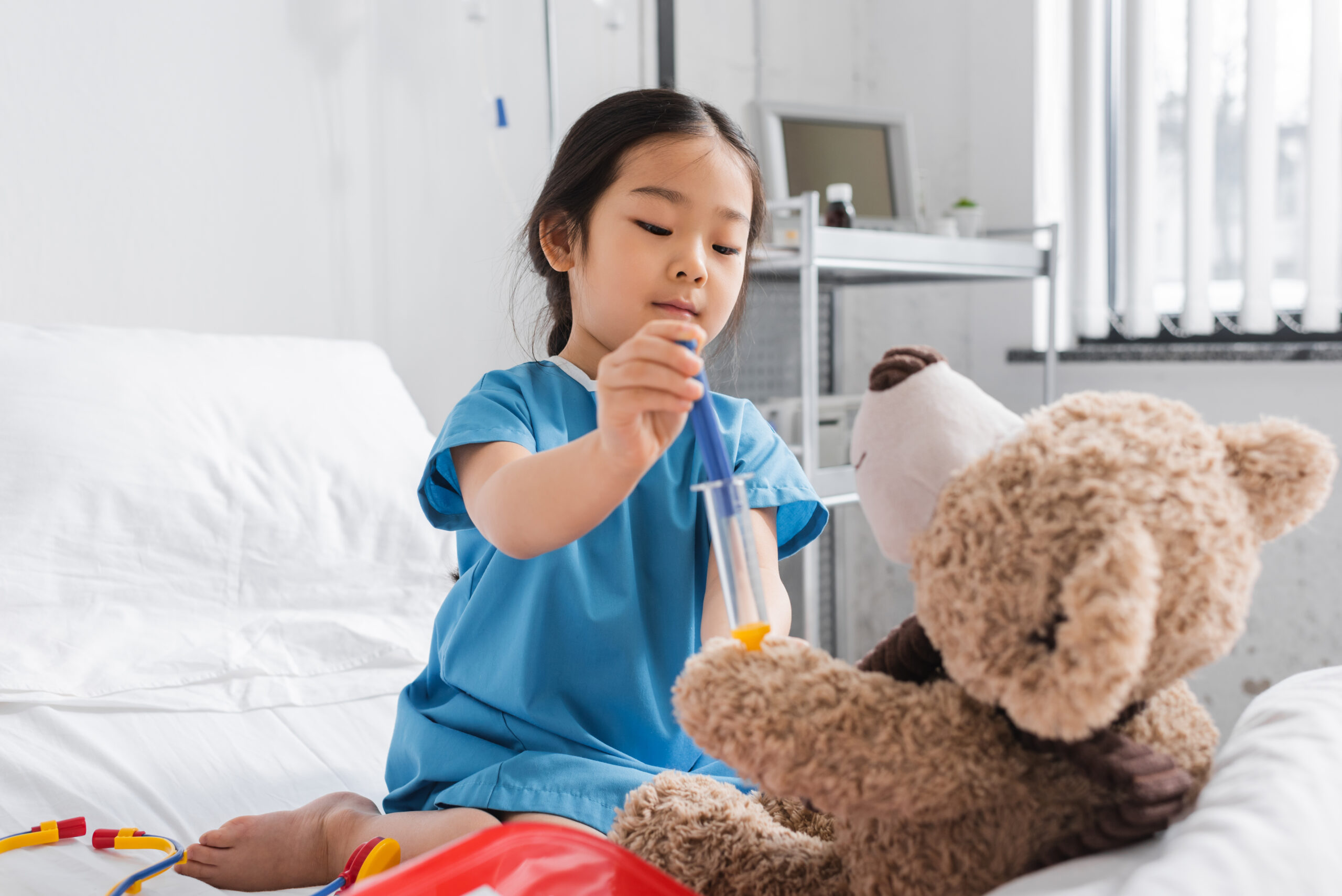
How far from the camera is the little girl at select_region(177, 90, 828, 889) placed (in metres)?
0.68

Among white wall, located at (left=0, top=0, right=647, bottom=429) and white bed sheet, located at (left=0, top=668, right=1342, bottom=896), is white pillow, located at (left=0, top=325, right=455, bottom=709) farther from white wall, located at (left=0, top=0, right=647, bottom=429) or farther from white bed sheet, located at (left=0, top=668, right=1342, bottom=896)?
white wall, located at (left=0, top=0, right=647, bottom=429)

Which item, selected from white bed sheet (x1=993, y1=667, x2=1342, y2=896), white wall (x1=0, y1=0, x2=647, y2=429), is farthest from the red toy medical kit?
white wall (x1=0, y1=0, x2=647, y2=429)

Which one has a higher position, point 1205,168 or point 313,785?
point 1205,168

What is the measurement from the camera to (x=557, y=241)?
0.82 m

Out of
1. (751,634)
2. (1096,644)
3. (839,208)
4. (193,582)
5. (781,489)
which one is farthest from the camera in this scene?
(839,208)

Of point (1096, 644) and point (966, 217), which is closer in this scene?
point (1096, 644)

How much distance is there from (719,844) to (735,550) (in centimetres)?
13

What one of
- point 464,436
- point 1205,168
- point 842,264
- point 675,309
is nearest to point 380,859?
point 464,436

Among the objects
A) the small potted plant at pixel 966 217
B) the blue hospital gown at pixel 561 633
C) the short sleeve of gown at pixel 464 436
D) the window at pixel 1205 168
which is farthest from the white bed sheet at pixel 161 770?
the window at pixel 1205 168

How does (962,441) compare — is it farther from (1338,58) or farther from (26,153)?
(1338,58)

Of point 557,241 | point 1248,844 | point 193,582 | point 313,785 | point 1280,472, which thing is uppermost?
point 557,241

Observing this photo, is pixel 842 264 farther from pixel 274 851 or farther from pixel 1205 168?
pixel 274 851

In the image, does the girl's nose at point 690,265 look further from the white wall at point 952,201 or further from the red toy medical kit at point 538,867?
the white wall at point 952,201

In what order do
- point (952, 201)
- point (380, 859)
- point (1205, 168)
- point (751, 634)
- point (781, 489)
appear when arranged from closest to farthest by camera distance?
1. point (751, 634)
2. point (380, 859)
3. point (781, 489)
4. point (1205, 168)
5. point (952, 201)
